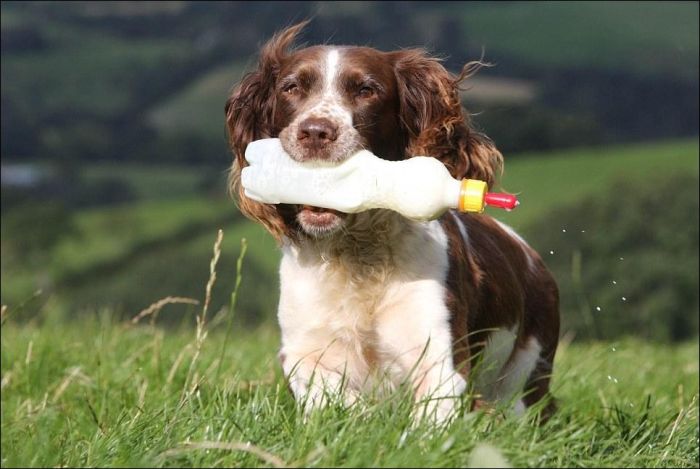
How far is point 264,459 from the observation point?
267 cm

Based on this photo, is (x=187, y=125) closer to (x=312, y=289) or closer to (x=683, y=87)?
(x=683, y=87)

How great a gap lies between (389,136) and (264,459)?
1664 millimetres

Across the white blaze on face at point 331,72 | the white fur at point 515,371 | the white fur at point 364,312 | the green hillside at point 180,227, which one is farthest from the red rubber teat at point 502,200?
the green hillside at point 180,227

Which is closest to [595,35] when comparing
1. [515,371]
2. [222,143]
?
[222,143]

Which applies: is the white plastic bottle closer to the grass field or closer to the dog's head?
the dog's head

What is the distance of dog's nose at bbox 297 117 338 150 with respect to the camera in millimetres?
3631

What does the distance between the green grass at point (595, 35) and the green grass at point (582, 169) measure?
6.70ft

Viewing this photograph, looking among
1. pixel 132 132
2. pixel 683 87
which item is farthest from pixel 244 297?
pixel 132 132

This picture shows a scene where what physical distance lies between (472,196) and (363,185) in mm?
362

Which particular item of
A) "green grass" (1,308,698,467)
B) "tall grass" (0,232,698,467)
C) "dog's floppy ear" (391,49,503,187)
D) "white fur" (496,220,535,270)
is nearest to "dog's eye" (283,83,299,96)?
"dog's floppy ear" (391,49,503,187)

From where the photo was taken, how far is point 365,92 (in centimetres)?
399

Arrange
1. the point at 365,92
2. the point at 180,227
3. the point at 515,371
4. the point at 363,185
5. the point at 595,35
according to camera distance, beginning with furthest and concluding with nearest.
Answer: the point at 180,227 → the point at 595,35 → the point at 515,371 → the point at 365,92 → the point at 363,185

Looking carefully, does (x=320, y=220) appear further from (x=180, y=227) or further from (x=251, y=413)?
(x=180, y=227)

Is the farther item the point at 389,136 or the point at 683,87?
the point at 683,87
